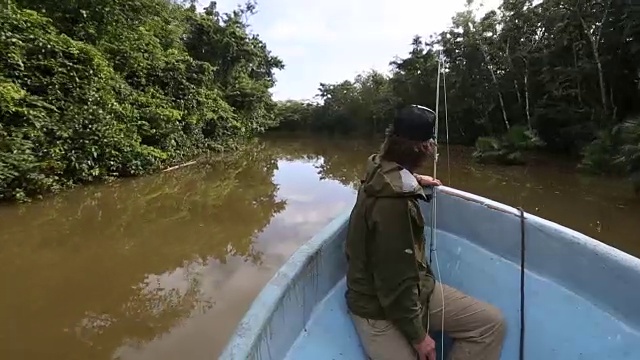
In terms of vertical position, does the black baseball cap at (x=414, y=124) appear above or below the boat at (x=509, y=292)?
above

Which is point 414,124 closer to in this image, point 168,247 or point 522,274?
point 522,274

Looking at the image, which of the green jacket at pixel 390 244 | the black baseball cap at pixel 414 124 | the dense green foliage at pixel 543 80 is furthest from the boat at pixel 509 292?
the dense green foliage at pixel 543 80

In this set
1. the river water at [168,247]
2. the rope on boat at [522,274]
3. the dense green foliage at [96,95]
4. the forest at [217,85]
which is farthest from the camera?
the forest at [217,85]

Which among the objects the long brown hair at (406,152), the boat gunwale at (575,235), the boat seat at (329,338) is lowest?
the boat seat at (329,338)

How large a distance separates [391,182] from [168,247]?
15.2 ft

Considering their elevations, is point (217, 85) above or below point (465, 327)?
above

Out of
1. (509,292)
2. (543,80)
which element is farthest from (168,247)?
(543,80)

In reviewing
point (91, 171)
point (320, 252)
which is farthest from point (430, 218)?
point (91, 171)

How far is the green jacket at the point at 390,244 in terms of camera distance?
157 centimetres

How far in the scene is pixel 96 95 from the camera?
9.27 metres

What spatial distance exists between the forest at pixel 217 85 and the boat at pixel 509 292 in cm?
98

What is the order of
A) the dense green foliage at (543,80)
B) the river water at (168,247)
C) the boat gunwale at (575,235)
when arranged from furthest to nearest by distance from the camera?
the dense green foliage at (543,80) < the river water at (168,247) < the boat gunwale at (575,235)

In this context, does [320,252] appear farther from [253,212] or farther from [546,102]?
[546,102]

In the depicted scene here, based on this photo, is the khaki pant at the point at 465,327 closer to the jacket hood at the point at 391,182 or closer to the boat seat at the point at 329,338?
the boat seat at the point at 329,338
